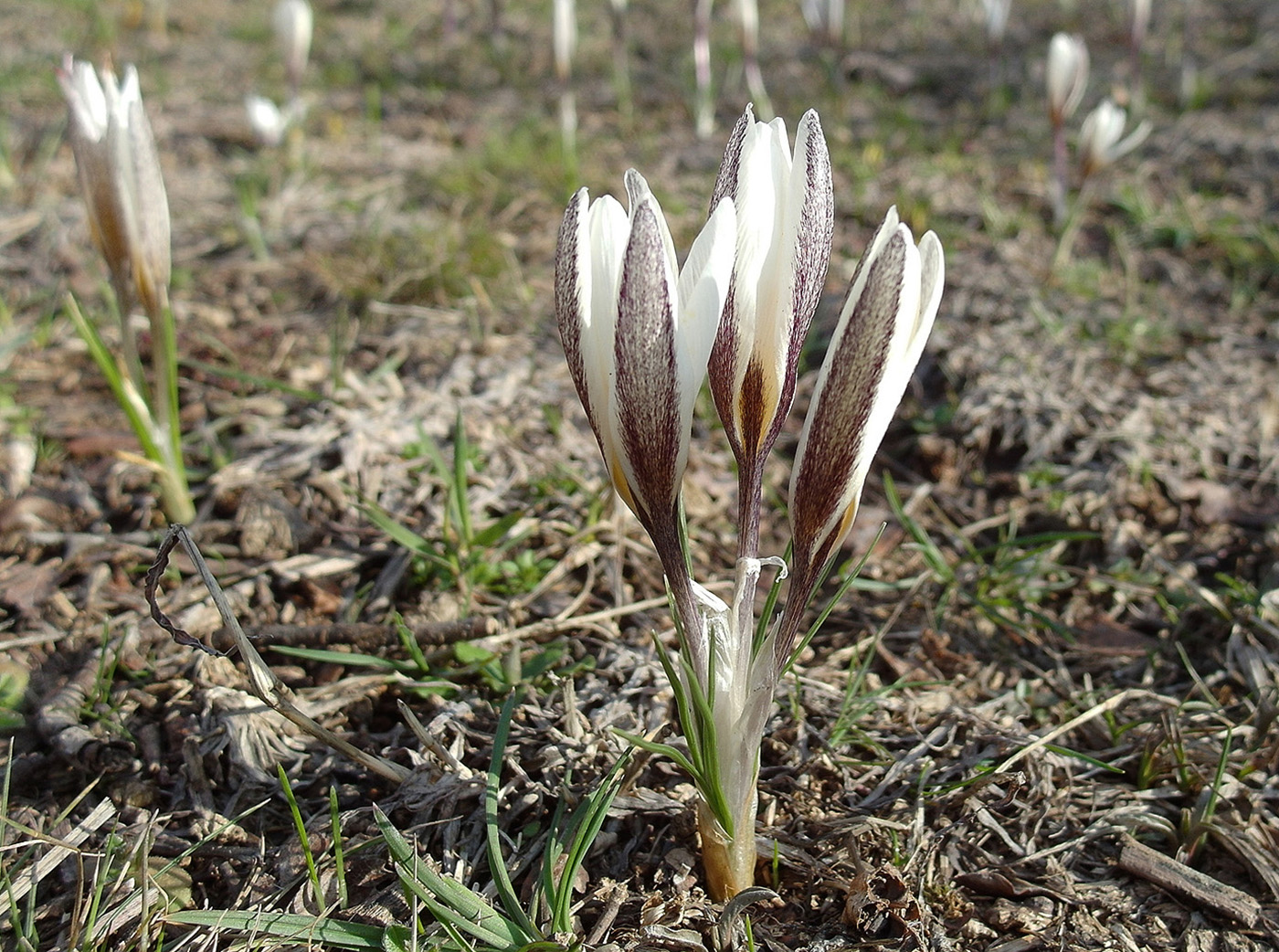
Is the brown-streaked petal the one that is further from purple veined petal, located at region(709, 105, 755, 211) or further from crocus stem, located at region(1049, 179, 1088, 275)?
crocus stem, located at region(1049, 179, 1088, 275)

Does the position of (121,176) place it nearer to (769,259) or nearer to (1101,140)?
(769,259)

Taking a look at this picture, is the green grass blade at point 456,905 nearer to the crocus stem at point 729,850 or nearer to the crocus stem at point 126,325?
the crocus stem at point 729,850

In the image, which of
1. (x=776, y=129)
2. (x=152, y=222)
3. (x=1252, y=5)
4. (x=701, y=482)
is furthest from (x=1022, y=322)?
(x=1252, y=5)

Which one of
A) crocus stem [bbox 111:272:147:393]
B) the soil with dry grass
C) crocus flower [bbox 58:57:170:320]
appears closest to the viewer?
the soil with dry grass

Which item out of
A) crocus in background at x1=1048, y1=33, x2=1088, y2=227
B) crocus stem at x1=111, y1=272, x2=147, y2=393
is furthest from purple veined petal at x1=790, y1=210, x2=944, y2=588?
crocus in background at x1=1048, y1=33, x2=1088, y2=227

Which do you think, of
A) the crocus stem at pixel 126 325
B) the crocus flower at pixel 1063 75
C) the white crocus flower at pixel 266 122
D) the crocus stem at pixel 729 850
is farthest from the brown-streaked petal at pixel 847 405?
the white crocus flower at pixel 266 122

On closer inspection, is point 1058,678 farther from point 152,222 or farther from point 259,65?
point 259,65
